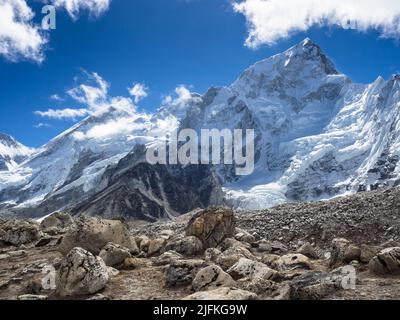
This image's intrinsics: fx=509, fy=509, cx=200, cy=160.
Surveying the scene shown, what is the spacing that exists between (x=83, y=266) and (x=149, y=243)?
910cm

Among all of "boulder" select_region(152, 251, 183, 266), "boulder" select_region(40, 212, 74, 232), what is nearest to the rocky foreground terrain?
"boulder" select_region(152, 251, 183, 266)

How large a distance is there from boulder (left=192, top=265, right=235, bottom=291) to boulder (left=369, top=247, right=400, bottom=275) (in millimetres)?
4914

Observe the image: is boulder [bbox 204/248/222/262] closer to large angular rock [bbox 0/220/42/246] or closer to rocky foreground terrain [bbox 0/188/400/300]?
rocky foreground terrain [bbox 0/188/400/300]

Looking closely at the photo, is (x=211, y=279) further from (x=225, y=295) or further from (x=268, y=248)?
(x=268, y=248)

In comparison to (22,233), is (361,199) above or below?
above

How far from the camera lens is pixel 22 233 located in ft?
99.2

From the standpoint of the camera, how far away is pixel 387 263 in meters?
17.1

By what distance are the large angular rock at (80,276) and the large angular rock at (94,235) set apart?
16.7ft

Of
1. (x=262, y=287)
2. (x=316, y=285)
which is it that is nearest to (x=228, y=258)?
(x=262, y=287)

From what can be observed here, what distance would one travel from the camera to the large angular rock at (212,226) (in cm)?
2694
